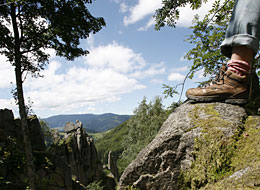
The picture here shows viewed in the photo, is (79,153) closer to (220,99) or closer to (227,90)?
(220,99)

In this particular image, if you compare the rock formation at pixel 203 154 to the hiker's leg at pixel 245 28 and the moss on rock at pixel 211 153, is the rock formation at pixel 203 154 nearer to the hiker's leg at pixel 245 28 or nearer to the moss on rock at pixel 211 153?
the moss on rock at pixel 211 153

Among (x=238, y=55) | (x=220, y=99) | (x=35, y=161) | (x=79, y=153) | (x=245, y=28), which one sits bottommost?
(x=79, y=153)

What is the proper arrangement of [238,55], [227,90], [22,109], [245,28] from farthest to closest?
[22,109], [227,90], [238,55], [245,28]

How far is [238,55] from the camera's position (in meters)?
2.09

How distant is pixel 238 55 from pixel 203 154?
1.24 meters

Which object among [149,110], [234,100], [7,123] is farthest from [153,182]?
[149,110]

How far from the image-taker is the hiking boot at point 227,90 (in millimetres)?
2211

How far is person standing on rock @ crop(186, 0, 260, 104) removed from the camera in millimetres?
1924

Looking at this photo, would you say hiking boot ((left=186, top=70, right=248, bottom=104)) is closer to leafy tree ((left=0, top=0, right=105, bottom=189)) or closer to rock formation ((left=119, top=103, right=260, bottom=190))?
rock formation ((left=119, top=103, right=260, bottom=190))

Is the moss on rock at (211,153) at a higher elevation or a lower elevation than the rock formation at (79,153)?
higher

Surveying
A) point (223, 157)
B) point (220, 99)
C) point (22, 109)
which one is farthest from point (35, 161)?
point (223, 157)

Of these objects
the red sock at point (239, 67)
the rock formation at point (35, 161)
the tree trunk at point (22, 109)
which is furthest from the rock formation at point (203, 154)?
the rock formation at point (35, 161)

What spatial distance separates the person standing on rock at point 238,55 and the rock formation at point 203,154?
0.48 ft

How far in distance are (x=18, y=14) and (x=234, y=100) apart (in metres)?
13.8
